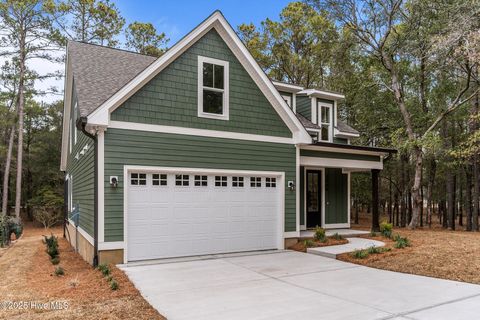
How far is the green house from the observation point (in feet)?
27.2

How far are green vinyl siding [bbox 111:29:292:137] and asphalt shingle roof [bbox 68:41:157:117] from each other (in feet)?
2.42

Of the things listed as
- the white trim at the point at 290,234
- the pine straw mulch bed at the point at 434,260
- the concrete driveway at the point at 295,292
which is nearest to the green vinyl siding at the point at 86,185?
the concrete driveway at the point at 295,292

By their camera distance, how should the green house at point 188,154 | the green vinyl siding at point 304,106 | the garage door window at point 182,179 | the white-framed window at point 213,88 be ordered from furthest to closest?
1. the green vinyl siding at point 304,106
2. the white-framed window at point 213,88
3. the garage door window at point 182,179
4. the green house at point 188,154

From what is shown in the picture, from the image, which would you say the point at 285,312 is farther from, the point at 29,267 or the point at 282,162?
the point at 29,267

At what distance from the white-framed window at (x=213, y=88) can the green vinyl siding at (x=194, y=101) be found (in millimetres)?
116

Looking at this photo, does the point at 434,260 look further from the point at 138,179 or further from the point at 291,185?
the point at 138,179

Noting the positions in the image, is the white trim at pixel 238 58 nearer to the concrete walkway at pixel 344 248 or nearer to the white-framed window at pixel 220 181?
the white-framed window at pixel 220 181

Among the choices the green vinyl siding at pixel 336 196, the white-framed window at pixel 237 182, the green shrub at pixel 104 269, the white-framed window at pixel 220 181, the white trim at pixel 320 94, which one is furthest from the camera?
the white trim at pixel 320 94

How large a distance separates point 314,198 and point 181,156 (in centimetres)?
676

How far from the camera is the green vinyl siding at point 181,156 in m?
8.20

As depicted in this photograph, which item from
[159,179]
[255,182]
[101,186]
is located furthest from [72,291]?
[255,182]

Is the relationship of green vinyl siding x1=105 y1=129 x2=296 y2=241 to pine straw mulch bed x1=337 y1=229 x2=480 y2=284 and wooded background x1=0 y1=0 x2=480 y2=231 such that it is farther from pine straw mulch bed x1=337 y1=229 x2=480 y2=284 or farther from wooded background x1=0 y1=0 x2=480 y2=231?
wooded background x1=0 y1=0 x2=480 y2=231

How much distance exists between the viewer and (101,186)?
26.4 feet

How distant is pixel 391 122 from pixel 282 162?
1219 centimetres
